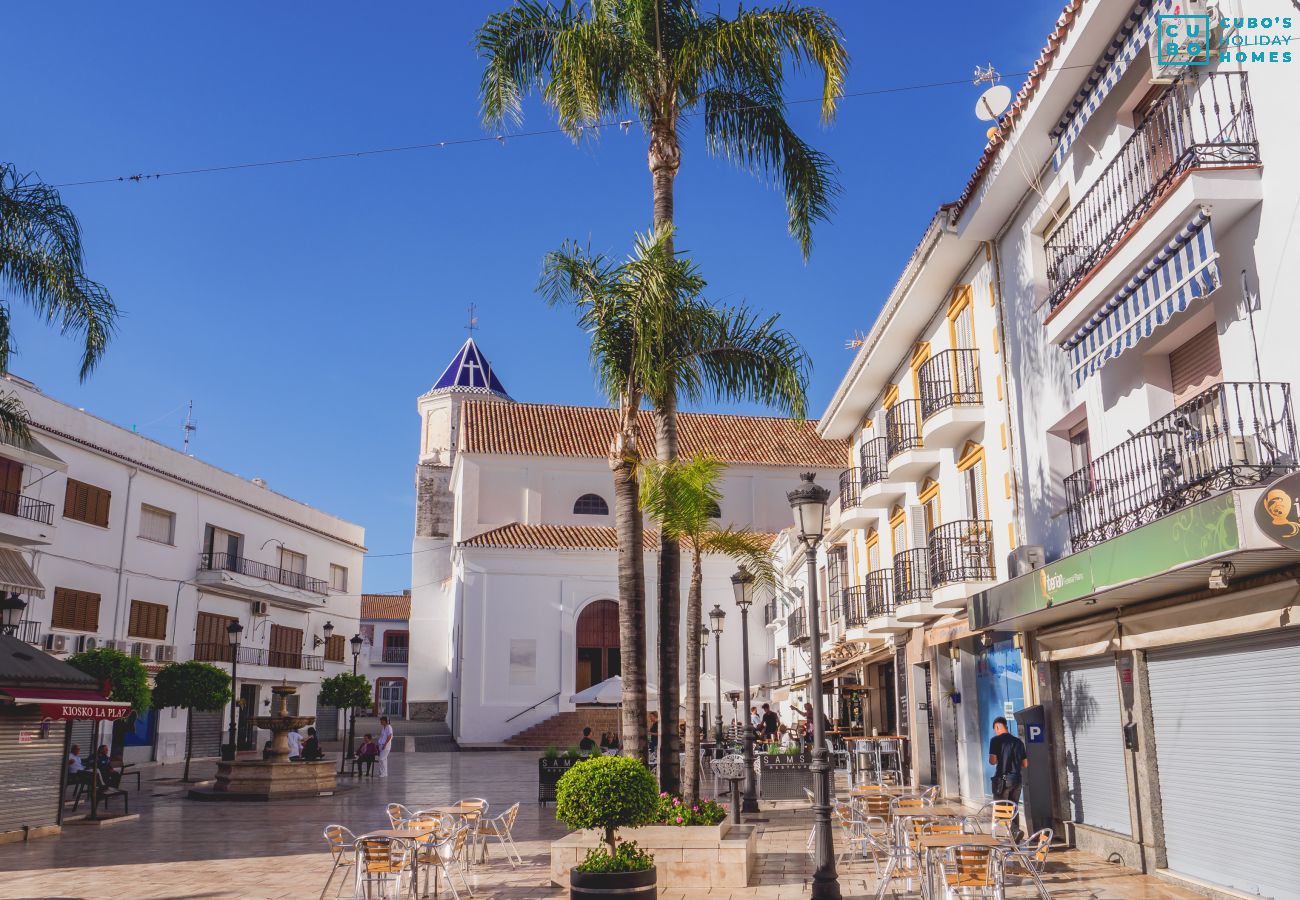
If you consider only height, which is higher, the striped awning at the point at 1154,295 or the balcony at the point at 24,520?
the balcony at the point at 24,520

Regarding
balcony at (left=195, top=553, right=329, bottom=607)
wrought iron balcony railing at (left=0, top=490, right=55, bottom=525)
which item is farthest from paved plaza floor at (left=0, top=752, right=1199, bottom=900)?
balcony at (left=195, top=553, right=329, bottom=607)

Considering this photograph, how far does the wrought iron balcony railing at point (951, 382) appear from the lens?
1617cm

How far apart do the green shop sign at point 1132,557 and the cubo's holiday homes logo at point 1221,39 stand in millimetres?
3691

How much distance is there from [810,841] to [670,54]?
10077 mm

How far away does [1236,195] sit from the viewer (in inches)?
344

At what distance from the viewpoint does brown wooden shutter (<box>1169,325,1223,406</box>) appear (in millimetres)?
10234

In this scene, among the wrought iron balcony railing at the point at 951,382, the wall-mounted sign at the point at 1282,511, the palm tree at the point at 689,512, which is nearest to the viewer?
the wall-mounted sign at the point at 1282,511

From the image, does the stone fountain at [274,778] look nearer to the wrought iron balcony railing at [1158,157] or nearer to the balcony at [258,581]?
the balcony at [258,581]

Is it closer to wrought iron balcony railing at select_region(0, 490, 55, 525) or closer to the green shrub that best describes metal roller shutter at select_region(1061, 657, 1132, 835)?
the green shrub

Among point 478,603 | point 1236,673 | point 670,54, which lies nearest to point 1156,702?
point 1236,673

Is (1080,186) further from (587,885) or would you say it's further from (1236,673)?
(587,885)

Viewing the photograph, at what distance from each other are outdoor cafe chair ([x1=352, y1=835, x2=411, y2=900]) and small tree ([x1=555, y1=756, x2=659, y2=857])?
1.49m

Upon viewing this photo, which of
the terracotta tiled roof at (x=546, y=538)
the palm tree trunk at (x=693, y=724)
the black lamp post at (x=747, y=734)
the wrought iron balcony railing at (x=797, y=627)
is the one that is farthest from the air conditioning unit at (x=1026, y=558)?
the terracotta tiled roof at (x=546, y=538)

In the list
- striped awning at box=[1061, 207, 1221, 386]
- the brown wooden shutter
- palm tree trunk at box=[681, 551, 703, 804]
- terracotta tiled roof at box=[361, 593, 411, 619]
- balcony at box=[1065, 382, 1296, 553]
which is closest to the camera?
balcony at box=[1065, 382, 1296, 553]
